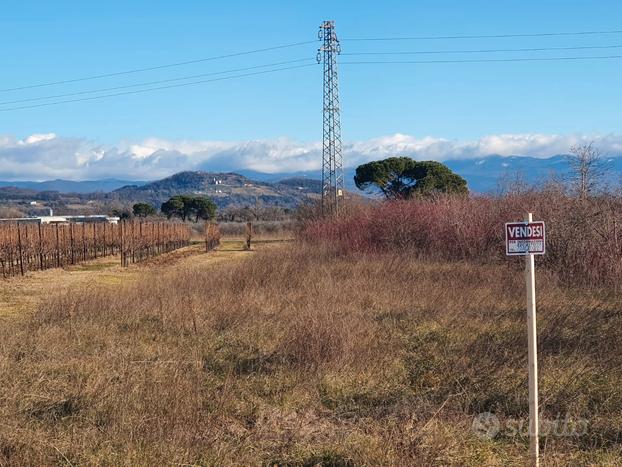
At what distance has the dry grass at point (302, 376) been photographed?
5.34 meters

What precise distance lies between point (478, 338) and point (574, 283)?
20.0ft

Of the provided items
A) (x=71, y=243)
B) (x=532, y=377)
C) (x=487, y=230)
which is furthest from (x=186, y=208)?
(x=532, y=377)

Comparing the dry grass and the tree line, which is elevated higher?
the tree line

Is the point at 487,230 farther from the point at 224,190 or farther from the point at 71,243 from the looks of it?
the point at 224,190

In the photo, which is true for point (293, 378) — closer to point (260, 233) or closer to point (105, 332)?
point (105, 332)

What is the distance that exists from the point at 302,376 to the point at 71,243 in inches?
1030

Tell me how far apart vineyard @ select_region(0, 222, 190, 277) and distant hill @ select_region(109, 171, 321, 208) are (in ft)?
382

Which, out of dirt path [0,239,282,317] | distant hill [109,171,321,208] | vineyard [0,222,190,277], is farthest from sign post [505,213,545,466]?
distant hill [109,171,321,208]

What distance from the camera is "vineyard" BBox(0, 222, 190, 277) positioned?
1051 inches

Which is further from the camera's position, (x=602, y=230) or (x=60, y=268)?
(x=60, y=268)

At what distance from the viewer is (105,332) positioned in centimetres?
1017

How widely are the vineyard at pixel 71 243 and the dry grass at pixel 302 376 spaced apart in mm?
15312

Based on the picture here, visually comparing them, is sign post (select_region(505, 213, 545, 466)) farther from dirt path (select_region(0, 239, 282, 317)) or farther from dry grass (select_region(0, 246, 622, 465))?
dirt path (select_region(0, 239, 282, 317))

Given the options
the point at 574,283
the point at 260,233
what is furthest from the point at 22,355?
the point at 260,233
